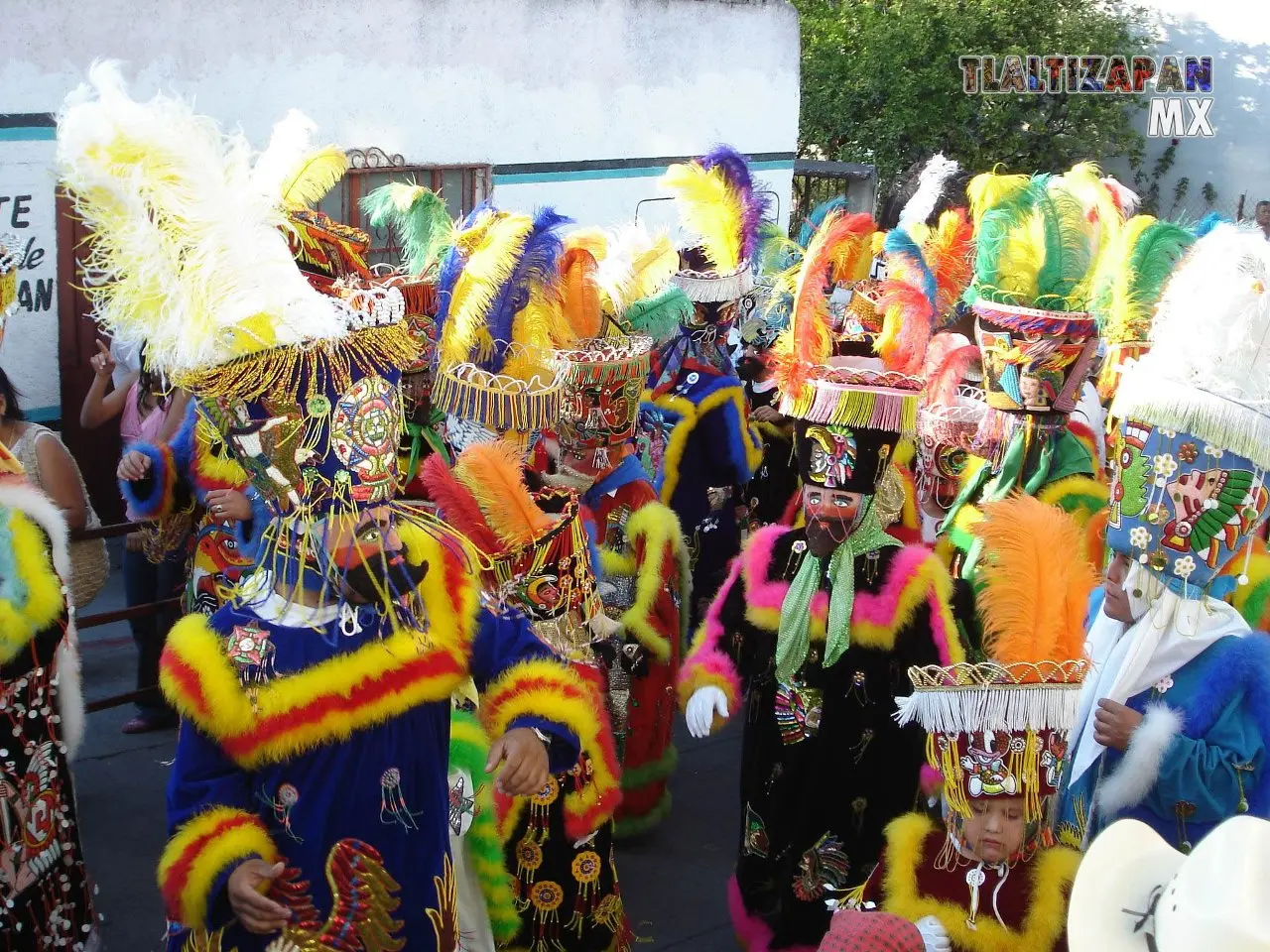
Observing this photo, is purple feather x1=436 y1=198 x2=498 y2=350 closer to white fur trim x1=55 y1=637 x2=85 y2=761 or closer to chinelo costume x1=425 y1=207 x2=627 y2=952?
chinelo costume x1=425 y1=207 x2=627 y2=952

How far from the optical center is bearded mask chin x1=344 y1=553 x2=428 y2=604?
2.91m

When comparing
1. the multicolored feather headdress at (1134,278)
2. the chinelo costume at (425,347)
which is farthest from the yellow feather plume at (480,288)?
Result: the multicolored feather headdress at (1134,278)

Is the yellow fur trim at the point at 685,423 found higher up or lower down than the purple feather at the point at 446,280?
lower down

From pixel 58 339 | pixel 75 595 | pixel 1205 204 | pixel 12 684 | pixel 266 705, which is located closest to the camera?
pixel 266 705

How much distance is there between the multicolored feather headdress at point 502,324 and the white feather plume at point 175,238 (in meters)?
2.15

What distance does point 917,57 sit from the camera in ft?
57.0

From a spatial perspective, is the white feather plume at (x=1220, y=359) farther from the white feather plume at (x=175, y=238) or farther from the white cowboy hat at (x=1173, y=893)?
the white feather plume at (x=175, y=238)

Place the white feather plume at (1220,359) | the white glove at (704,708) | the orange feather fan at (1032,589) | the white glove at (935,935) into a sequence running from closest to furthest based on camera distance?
the white glove at (935,935), the orange feather fan at (1032,589), the white feather plume at (1220,359), the white glove at (704,708)

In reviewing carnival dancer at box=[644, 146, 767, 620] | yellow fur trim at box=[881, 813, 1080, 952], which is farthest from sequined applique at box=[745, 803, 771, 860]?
carnival dancer at box=[644, 146, 767, 620]

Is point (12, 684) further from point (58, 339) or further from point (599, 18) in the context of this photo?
point (599, 18)

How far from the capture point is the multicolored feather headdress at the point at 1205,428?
3629 mm

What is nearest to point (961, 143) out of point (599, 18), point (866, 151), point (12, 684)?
point (866, 151)

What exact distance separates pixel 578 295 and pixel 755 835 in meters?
2.27

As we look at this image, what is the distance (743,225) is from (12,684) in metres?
5.03
